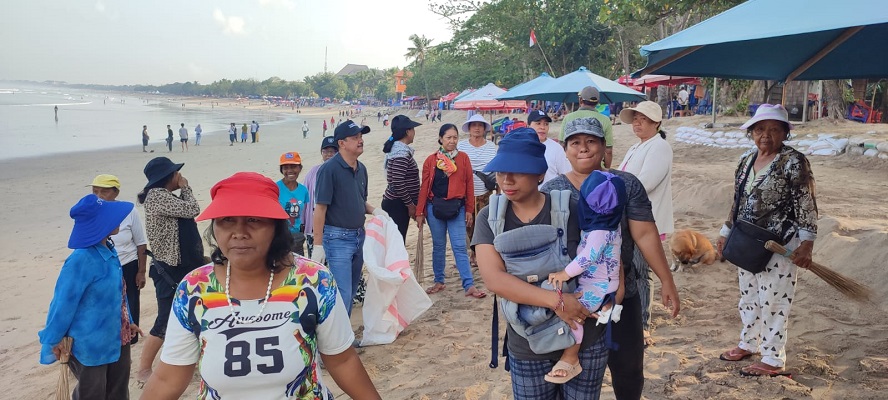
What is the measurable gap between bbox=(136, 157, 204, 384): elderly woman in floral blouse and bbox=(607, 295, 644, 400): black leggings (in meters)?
3.10

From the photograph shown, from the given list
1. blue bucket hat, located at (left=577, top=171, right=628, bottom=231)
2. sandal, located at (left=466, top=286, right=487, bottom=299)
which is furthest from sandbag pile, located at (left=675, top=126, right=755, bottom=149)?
blue bucket hat, located at (left=577, top=171, right=628, bottom=231)

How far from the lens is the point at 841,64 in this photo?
13.3 feet

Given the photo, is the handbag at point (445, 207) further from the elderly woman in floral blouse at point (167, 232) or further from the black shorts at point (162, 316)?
the black shorts at point (162, 316)

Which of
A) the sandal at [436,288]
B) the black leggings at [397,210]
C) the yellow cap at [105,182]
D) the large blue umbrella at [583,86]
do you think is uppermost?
the large blue umbrella at [583,86]

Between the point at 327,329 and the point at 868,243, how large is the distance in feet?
18.1

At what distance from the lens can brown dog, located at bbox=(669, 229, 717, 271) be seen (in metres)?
5.97

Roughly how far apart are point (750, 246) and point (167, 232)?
401 centimetres

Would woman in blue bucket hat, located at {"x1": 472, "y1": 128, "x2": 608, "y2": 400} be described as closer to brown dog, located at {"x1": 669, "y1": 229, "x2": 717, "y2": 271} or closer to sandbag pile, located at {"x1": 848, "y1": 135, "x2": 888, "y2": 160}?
brown dog, located at {"x1": 669, "y1": 229, "x2": 717, "y2": 271}

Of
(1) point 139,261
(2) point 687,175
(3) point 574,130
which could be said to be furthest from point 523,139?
(2) point 687,175

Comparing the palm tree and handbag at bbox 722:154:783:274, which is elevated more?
the palm tree

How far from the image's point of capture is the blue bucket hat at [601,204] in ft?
7.35

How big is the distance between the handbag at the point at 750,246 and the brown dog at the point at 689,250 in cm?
248

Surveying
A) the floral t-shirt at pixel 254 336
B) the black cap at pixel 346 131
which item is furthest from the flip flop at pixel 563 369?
the black cap at pixel 346 131

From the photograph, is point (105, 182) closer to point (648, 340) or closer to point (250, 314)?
point (250, 314)
